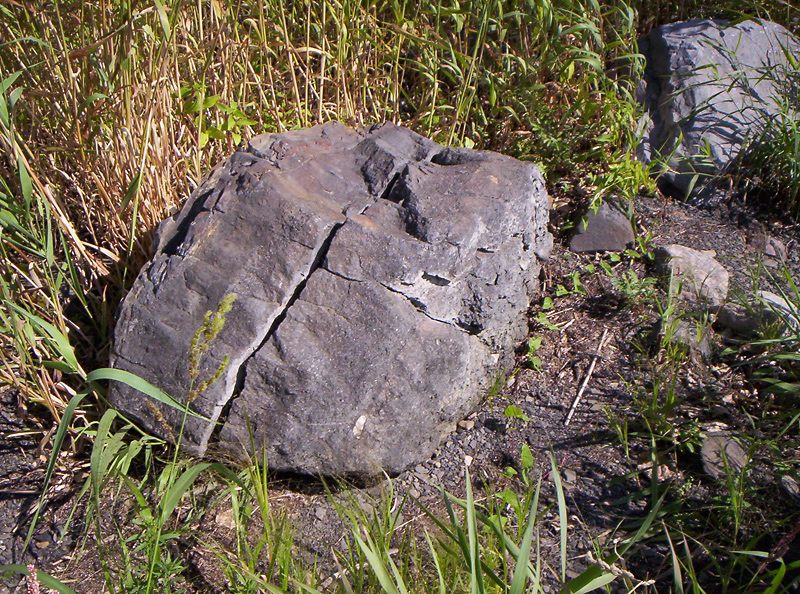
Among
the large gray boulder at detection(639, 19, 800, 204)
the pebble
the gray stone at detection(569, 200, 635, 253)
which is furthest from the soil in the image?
the large gray boulder at detection(639, 19, 800, 204)

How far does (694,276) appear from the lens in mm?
2791

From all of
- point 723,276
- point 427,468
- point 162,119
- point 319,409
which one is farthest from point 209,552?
point 723,276

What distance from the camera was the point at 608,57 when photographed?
11.8 ft

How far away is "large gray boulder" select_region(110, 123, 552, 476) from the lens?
205cm

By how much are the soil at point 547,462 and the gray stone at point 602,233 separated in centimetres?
26

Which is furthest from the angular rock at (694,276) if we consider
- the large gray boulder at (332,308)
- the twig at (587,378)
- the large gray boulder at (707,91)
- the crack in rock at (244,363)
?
the crack in rock at (244,363)

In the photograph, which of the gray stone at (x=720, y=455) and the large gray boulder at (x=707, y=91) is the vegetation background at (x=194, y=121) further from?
the gray stone at (x=720, y=455)

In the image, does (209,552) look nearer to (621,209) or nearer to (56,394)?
(56,394)

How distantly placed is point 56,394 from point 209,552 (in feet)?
2.66

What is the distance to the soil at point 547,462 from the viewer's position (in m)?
1.97

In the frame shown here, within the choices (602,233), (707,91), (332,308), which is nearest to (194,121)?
(332,308)

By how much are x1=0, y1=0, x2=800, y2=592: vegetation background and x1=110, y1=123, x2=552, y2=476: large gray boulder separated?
176mm

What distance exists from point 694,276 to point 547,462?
112 cm

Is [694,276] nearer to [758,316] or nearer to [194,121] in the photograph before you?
[758,316]
